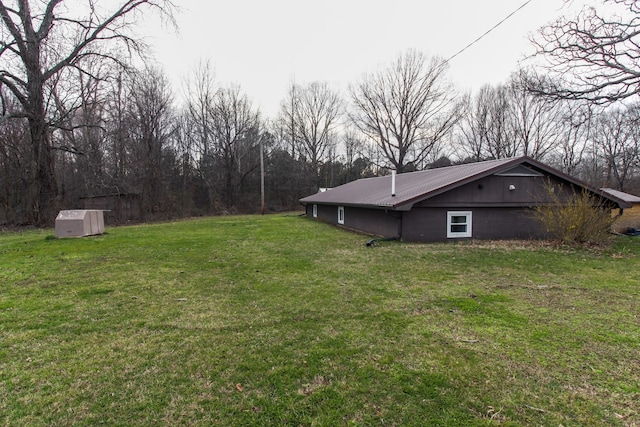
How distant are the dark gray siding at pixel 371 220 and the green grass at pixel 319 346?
161 inches

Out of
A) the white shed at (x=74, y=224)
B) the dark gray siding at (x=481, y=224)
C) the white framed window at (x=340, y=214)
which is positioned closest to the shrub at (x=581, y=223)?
the dark gray siding at (x=481, y=224)

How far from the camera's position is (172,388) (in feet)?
8.47

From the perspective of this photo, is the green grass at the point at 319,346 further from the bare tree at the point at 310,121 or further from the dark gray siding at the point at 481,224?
the bare tree at the point at 310,121

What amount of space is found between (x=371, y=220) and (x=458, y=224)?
317cm

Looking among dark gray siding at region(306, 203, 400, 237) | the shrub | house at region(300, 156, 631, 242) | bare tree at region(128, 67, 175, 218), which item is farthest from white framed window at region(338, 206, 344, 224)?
bare tree at region(128, 67, 175, 218)

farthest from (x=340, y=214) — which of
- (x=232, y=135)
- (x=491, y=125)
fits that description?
(x=491, y=125)

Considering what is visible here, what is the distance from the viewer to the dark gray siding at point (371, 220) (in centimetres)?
1080

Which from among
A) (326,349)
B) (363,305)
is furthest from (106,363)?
(363,305)

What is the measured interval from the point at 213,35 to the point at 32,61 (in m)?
A: 8.60

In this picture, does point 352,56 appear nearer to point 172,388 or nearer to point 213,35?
point 213,35

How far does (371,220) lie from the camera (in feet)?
40.9

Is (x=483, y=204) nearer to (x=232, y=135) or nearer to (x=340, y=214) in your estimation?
(x=340, y=214)

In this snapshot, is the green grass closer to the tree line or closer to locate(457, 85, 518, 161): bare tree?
the tree line

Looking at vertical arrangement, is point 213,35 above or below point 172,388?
above
